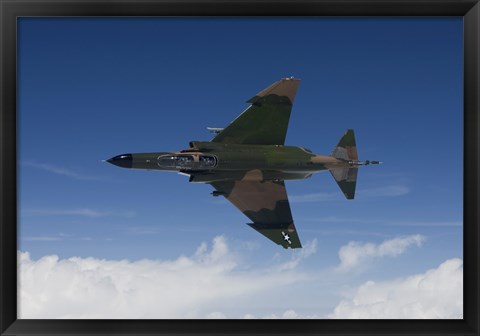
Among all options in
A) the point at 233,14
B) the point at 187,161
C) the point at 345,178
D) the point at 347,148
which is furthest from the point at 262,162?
the point at 233,14

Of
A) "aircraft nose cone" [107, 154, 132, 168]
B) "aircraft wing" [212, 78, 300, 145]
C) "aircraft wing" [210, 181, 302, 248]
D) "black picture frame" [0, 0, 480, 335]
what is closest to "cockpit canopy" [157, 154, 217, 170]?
"aircraft nose cone" [107, 154, 132, 168]

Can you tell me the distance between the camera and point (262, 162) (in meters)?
24.5

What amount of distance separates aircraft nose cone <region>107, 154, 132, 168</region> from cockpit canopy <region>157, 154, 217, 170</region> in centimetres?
119

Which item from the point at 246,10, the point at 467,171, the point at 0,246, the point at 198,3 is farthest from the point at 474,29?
the point at 0,246

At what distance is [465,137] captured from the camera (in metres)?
13.4

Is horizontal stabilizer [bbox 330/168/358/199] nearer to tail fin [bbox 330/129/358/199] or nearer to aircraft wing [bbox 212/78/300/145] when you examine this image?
tail fin [bbox 330/129/358/199]

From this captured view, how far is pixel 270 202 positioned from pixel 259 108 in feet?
14.6

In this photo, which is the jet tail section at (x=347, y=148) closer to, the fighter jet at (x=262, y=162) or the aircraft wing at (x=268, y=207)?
the fighter jet at (x=262, y=162)

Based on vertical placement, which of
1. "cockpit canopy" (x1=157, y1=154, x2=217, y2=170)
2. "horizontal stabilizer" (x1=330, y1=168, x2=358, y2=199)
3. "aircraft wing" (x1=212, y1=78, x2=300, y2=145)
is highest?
"aircraft wing" (x1=212, y1=78, x2=300, y2=145)

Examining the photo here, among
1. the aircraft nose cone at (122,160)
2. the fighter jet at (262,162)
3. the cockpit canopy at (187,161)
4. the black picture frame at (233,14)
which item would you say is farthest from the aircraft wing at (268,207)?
the black picture frame at (233,14)

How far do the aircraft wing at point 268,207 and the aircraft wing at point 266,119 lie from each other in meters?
2.06

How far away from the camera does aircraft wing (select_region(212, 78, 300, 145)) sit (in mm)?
25672

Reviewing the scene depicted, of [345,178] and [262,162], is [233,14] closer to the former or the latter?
[262,162]

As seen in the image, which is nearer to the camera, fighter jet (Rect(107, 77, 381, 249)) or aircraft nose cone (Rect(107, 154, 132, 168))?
aircraft nose cone (Rect(107, 154, 132, 168))
